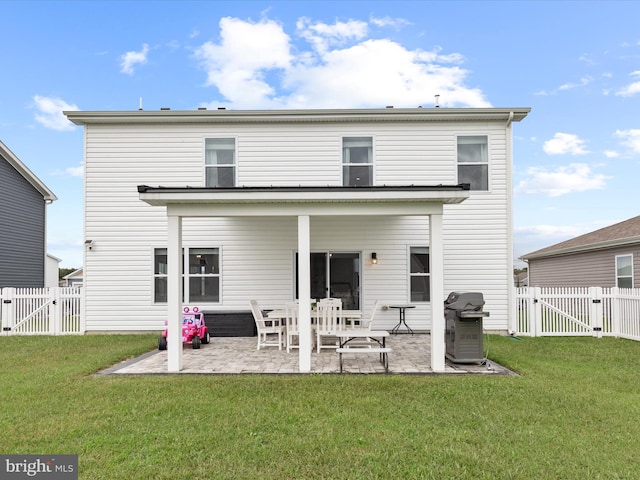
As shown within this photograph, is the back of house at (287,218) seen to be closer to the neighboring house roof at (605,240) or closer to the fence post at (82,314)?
the fence post at (82,314)

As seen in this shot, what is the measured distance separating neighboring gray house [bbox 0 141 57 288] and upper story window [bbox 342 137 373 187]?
1332 centimetres

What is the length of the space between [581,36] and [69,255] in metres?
30.3

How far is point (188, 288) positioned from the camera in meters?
10.8

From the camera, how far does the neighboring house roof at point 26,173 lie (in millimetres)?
15332

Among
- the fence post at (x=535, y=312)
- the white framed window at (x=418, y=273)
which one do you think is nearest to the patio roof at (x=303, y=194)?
the white framed window at (x=418, y=273)

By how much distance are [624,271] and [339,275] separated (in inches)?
417

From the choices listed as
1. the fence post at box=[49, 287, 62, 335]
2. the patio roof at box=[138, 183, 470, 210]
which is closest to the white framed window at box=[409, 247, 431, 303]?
the patio roof at box=[138, 183, 470, 210]

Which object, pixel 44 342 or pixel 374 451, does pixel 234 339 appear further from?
pixel 374 451

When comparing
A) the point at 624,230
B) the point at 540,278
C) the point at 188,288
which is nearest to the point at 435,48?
the point at 624,230

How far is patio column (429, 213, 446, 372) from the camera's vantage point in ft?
21.8

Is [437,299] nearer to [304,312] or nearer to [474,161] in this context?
[304,312]

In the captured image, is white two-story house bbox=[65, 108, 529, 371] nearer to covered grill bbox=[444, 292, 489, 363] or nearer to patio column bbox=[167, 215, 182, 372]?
covered grill bbox=[444, 292, 489, 363]

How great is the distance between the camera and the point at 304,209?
6781 millimetres

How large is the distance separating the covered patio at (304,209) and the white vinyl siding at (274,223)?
393cm
